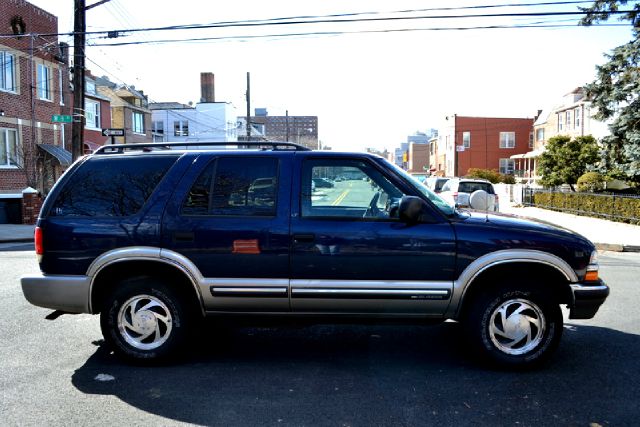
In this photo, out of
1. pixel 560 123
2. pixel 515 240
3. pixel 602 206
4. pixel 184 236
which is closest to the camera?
pixel 515 240

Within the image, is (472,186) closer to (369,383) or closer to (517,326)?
(517,326)

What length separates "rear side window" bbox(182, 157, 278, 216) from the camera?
15.2ft

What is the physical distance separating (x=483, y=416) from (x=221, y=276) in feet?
7.55

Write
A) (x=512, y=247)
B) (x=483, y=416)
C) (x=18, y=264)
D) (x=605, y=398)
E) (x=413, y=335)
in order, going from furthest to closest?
(x=18, y=264)
(x=413, y=335)
(x=512, y=247)
(x=605, y=398)
(x=483, y=416)

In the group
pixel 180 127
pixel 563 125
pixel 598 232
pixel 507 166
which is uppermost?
pixel 180 127

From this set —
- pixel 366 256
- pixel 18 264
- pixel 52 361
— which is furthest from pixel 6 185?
pixel 366 256

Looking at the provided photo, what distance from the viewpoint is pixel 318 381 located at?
4.42m

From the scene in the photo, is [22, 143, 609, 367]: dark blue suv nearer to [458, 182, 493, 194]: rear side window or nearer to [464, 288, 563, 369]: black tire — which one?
[464, 288, 563, 369]: black tire

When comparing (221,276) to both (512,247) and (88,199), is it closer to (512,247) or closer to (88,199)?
(88,199)

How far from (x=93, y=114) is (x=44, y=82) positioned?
10.6 m

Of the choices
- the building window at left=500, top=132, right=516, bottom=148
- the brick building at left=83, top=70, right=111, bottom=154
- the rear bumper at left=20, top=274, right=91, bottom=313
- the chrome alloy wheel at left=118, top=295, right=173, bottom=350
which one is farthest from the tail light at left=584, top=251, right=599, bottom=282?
the building window at left=500, top=132, right=516, bottom=148

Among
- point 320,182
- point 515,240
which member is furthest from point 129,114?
point 515,240

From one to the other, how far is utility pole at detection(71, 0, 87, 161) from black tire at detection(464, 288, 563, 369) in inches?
625

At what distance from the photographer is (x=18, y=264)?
34.2ft
